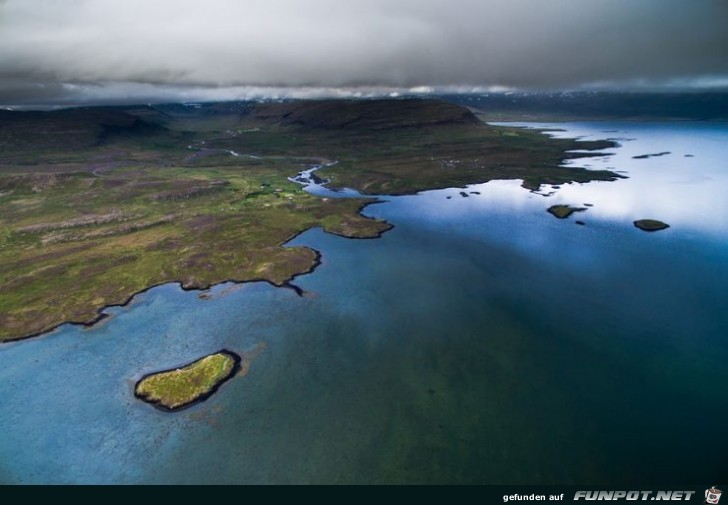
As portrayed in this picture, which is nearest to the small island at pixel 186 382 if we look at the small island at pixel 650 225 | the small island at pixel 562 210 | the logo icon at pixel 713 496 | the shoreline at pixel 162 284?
the shoreline at pixel 162 284

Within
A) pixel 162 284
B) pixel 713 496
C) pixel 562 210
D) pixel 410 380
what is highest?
pixel 713 496

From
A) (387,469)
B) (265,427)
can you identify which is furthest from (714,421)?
(265,427)

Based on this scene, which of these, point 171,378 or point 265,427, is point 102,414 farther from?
point 265,427

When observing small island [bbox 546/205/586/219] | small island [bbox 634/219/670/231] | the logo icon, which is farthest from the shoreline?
small island [bbox 634/219/670/231]

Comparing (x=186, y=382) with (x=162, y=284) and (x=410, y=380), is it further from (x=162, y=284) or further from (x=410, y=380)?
(x=162, y=284)

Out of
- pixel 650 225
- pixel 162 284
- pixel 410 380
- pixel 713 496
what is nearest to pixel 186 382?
pixel 410 380

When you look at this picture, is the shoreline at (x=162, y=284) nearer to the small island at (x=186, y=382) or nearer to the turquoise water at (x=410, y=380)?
the turquoise water at (x=410, y=380)
